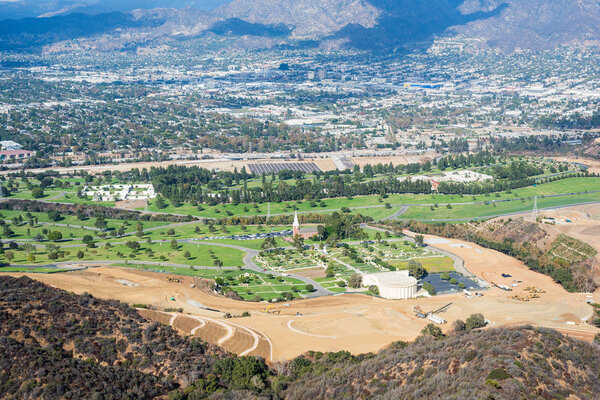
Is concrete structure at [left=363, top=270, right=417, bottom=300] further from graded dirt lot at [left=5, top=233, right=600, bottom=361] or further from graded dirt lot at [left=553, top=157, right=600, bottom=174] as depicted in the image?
graded dirt lot at [left=553, top=157, right=600, bottom=174]

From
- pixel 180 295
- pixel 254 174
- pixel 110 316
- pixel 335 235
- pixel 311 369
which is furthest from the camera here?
pixel 254 174

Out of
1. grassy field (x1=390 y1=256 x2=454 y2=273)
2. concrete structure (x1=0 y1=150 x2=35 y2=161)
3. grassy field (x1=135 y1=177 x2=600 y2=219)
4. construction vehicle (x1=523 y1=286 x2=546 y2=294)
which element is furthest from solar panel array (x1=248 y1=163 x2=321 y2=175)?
construction vehicle (x1=523 y1=286 x2=546 y2=294)

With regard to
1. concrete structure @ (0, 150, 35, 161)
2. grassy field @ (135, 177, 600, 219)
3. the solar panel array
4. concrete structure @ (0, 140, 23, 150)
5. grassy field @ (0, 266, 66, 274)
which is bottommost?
grassy field @ (0, 266, 66, 274)

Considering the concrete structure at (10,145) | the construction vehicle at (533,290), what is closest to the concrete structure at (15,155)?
the concrete structure at (10,145)

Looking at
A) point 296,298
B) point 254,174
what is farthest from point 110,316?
point 254,174

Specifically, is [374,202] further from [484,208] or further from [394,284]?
[394,284]

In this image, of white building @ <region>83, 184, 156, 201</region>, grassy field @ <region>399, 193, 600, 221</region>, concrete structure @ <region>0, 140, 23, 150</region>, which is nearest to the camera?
grassy field @ <region>399, 193, 600, 221</region>

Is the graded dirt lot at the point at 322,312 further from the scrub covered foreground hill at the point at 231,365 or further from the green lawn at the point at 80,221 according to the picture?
the green lawn at the point at 80,221

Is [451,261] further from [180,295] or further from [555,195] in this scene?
[555,195]
